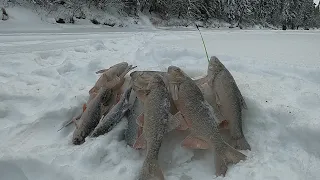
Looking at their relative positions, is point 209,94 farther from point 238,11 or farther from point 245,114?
point 238,11

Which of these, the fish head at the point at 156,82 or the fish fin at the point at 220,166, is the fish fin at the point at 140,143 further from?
the fish fin at the point at 220,166

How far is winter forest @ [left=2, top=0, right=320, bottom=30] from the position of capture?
28.3 meters

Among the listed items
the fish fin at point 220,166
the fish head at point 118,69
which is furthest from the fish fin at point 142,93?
the fish fin at point 220,166

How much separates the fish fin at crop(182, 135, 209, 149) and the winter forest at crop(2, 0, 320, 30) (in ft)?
78.0

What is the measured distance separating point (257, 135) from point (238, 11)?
170ft

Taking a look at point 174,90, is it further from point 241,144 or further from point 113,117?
point 241,144

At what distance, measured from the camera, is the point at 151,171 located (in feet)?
11.0

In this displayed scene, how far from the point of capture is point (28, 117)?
194 inches

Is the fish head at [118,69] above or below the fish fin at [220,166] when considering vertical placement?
above

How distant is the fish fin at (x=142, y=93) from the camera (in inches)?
165

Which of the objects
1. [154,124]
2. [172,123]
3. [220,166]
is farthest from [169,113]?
[220,166]

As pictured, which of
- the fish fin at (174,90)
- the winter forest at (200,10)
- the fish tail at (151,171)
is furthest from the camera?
the winter forest at (200,10)

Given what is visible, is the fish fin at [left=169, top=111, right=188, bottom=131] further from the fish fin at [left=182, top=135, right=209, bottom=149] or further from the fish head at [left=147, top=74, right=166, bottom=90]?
the fish head at [left=147, top=74, right=166, bottom=90]

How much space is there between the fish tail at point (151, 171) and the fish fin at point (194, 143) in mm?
521
